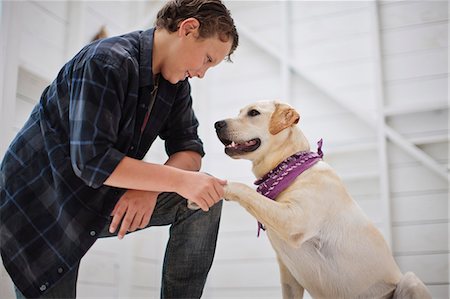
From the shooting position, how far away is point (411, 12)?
286cm

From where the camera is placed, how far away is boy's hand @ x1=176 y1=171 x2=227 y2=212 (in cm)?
139

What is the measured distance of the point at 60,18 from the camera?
2645 mm

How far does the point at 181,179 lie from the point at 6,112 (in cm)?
112

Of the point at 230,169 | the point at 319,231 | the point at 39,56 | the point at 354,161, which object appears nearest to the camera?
the point at 319,231

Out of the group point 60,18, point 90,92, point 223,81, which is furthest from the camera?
point 223,81

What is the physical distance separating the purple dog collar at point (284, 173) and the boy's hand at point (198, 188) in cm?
29

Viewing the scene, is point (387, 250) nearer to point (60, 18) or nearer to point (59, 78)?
point (59, 78)

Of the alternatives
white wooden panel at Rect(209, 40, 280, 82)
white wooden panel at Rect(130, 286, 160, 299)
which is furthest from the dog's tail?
white wooden panel at Rect(209, 40, 280, 82)

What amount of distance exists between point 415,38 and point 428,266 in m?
1.25

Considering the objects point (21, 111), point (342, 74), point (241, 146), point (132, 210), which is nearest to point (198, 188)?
point (132, 210)

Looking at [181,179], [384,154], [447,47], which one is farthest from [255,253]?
[181,179]

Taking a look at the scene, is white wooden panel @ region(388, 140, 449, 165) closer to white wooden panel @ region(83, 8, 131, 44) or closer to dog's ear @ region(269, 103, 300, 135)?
dog's ear @ region(269, 103, 300, 135)

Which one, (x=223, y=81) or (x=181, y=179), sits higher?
(x=223, y=81)

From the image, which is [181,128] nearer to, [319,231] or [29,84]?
[319,231]
